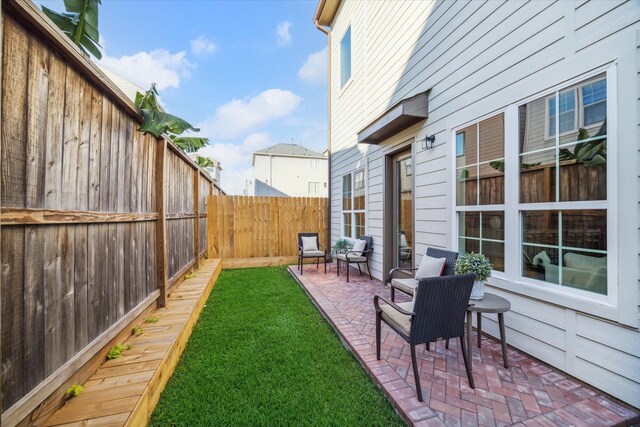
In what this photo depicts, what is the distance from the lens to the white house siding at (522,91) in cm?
197

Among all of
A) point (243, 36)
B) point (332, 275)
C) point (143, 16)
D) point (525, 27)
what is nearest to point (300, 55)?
point (243, 36)

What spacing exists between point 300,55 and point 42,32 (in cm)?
1263

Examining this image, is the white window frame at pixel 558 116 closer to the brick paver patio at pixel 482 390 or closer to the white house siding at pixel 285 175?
the brick paver patio at pixel 482 390

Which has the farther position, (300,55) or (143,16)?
(300,55)

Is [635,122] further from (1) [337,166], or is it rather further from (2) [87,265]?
(1) [337,166]

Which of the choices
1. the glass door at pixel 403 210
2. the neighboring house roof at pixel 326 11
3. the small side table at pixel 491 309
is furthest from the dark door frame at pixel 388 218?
the neighboring house roof at pixel 326 11

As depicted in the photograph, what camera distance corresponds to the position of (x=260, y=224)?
315 inches

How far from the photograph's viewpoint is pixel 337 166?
25.3 ft

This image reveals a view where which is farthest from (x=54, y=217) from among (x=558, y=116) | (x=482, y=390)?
(x=558, y=116)

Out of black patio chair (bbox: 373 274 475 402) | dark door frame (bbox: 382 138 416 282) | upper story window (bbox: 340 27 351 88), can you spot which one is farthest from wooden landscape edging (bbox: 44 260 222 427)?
upper story window (bbox: 340 27 351 88)

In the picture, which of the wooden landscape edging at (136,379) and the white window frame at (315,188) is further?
the white window frame at (315,188)

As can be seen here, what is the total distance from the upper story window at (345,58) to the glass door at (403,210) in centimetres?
A: 348

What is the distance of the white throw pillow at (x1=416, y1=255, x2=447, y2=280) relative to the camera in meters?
3.23

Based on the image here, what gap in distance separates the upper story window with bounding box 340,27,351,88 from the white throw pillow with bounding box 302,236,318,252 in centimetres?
424
